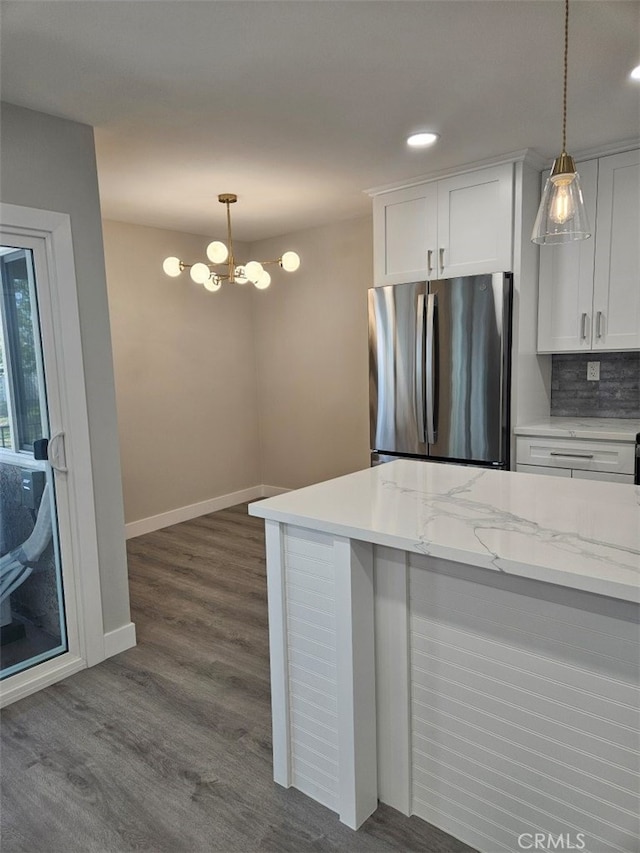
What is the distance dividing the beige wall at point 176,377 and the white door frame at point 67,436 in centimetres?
190

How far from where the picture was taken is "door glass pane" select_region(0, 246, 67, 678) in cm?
247

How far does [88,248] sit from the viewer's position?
104 inches

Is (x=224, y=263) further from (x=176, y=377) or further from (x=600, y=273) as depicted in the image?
(x=600, y=273)

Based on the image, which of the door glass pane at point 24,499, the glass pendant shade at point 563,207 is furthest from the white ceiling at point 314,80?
the door glass pane at point 24,499

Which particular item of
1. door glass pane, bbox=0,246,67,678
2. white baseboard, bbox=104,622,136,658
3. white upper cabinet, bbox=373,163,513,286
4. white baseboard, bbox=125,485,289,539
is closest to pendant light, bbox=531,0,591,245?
white upper cabinet, bbox=373,163,513,286

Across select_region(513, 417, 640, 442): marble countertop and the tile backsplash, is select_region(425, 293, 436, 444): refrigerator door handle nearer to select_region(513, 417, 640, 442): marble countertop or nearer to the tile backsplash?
select_region(513, 417, 640, 442): marble countertop

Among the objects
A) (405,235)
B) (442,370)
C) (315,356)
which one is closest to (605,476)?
(442,370)

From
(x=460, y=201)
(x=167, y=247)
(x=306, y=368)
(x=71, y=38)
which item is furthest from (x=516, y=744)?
(x=167, y=247)

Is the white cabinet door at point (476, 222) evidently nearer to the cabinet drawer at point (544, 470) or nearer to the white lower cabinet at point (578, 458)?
the white lower cabinet at point (578, 458)

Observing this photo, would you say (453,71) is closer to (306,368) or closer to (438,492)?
(438,492)

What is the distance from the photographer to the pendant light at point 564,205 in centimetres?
161

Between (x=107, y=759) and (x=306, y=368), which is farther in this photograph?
(x=306, y=368)

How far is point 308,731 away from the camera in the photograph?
1.83 metres

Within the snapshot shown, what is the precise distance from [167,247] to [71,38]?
2930 mm
